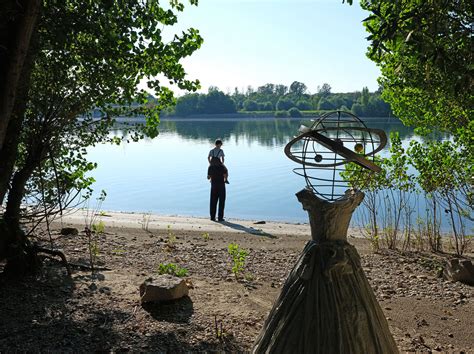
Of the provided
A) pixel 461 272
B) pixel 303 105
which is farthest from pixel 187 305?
pixel 303 105

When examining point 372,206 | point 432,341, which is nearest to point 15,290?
point 432,341

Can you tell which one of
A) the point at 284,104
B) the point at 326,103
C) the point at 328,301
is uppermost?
the point at 284,104

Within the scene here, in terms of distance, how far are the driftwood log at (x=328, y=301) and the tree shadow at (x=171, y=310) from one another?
6.39ft

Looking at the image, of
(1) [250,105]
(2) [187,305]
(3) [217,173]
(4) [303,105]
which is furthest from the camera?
(1) [250,105]

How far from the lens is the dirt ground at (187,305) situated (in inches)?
166

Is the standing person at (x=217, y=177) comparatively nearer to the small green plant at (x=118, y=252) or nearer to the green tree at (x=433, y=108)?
the small green plant at (x=118, y=252)

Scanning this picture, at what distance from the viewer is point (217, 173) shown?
10516mm

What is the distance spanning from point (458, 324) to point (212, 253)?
12.1 feet

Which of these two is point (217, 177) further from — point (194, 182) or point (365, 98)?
point (365, 98)

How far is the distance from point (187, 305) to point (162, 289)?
1.07 ft

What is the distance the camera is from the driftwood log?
272 centimetres

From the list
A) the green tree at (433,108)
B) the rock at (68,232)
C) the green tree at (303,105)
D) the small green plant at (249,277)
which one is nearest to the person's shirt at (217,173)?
the rock at (68,232)

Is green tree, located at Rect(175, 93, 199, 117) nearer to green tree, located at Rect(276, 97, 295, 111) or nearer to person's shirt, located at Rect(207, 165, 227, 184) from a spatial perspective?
green tree, located at Rect(276, 97, 295, 111)

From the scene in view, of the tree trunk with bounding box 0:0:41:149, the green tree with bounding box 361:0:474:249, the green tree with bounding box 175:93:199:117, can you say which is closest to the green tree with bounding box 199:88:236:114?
the green tree with bounding box 175:93:199:117
